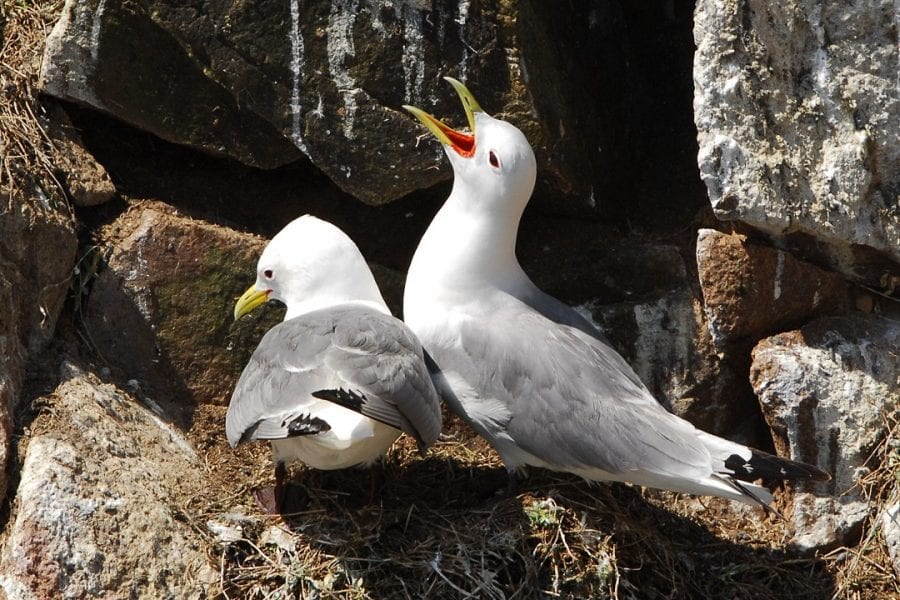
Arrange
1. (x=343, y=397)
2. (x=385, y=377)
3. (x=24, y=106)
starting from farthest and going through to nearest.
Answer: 1. (x=24, y=106)
2. (x=385, y=377)
3. (x=343, y=397)

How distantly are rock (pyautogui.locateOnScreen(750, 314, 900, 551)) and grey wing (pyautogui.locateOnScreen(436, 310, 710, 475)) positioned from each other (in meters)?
0.54

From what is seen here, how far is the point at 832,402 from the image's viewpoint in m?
4.70

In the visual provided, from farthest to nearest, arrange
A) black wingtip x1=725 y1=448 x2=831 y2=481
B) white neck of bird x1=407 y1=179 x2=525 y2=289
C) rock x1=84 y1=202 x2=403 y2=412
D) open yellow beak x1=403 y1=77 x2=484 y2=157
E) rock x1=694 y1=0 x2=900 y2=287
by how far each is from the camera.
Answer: rock x1=84 y1=202 x2=403 y2=412 < white neck of bird x1=407 y1=179 x2=525 y2=289 < open yellow beak x1=403 y1=77 x2=484 y2=157 < rock x1=694 y1=0 x2=900 y2=287 < black wingtip x1=725 y1=448 x2=831 y2=481

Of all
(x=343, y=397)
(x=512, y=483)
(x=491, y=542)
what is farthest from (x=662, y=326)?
(x=343, y=397)

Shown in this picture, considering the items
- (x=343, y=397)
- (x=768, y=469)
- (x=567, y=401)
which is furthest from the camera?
(x=567, y=401)

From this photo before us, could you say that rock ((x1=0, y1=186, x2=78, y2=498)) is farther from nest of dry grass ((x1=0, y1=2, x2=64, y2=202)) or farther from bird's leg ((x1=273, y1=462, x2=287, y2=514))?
bird's leg ((x1=273, y1=462, x2=287, y2=514))

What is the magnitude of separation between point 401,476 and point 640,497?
0.92 metres

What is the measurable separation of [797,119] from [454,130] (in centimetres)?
122

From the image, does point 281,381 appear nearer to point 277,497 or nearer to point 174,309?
point 277,497

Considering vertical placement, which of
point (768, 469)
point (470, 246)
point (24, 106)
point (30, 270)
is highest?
point (24, 106)

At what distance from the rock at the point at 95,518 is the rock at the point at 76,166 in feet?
2.67

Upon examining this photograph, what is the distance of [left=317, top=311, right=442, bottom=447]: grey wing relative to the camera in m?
3.96

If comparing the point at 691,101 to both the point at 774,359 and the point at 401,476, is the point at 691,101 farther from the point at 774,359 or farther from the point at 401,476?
the point at 401,476

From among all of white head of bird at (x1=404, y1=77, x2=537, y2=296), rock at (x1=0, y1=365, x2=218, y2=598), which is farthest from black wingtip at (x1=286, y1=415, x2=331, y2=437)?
white head of bird at (x1=404, y1=77, x2=537, y2=296)
